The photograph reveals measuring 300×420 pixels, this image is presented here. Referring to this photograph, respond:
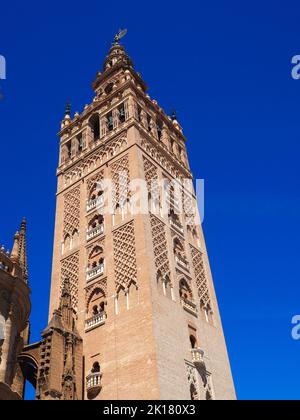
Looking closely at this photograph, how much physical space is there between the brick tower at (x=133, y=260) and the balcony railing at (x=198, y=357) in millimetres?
40

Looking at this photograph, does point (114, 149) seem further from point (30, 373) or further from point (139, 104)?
point (30, 373)

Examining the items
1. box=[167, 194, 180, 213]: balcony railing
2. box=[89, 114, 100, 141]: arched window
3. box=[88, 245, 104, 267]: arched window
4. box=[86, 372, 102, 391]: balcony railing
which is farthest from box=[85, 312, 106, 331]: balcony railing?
box=[89, 114, 100, 141]: arched window

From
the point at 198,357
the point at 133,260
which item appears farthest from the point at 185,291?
the point at 198,357

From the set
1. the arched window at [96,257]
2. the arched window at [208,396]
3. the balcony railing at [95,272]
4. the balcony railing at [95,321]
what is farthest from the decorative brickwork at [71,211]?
the arched window at [208,396]

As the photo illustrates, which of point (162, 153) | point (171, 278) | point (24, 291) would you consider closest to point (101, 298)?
point (171, 278)

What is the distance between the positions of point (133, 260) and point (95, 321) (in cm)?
301

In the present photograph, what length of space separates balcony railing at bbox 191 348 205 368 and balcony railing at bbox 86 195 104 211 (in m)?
8.78

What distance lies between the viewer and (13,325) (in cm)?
1546

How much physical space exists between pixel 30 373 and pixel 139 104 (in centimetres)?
1624

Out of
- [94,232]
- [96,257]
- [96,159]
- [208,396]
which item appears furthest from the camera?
[96,159]

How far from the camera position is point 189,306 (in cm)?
2186

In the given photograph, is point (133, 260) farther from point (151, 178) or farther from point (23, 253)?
point (151, 178)

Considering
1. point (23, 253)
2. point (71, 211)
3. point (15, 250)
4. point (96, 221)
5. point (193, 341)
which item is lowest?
point (193, 341)

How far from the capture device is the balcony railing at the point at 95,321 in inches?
807
